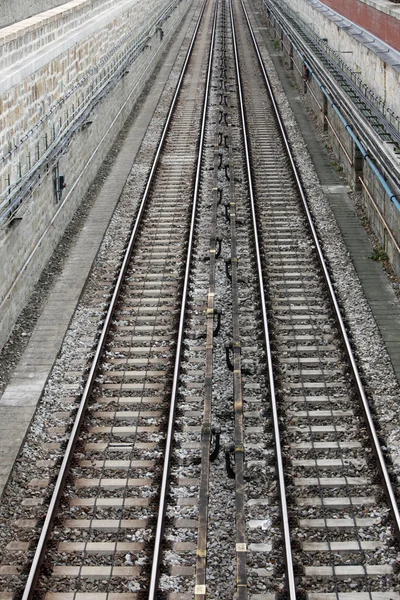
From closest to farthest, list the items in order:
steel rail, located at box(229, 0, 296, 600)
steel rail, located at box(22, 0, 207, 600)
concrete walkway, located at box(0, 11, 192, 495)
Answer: steel rail, located at box(229, 0, 296, 600) < steel rail, located at box(22, 0, 207, 600) < concrete walkway, located at box(0, 11, 192, 495)

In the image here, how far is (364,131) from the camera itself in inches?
824

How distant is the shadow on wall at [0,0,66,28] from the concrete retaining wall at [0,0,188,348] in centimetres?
49

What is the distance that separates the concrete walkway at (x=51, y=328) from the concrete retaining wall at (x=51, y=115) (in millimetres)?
553

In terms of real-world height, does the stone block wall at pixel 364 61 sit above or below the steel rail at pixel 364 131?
above

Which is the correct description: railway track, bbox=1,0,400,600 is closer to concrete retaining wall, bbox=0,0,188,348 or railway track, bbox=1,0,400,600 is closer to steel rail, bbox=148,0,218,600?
steel rail, bbox=148,0,218,600

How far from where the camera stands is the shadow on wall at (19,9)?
17953 mm

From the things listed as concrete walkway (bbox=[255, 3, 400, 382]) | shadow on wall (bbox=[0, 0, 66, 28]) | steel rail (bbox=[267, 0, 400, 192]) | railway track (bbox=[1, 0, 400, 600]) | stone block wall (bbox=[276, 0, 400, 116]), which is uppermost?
shadow on wall (bbox=[0, 0, 66, 28])

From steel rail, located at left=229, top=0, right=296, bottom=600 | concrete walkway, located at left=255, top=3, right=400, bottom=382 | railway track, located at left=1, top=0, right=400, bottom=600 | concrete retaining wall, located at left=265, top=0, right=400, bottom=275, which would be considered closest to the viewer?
steel rail, located at left=229, top=0, right=296, bottom=600

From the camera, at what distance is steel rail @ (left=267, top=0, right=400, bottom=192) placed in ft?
60.1

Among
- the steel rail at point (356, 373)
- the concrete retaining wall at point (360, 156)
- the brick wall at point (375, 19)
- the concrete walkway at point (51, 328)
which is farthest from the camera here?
the brick wall at point (375, 19)

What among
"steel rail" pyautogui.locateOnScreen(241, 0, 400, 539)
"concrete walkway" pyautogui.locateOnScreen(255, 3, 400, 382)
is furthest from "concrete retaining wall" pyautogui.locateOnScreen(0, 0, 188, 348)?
"concrete walkway" pyautogui.locateOnScreen(255, 3, 400, 382)

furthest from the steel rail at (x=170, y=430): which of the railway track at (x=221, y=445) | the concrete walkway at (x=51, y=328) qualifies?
the concrete walkway at (x=51, y=328)

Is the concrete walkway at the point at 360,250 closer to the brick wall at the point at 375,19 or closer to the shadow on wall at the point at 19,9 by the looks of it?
the brick wall at the point at 375,19

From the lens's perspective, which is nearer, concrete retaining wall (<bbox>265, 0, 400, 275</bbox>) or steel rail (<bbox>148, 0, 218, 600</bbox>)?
steel rail (<bbox>148, 0, 218, 600</bbox>)
